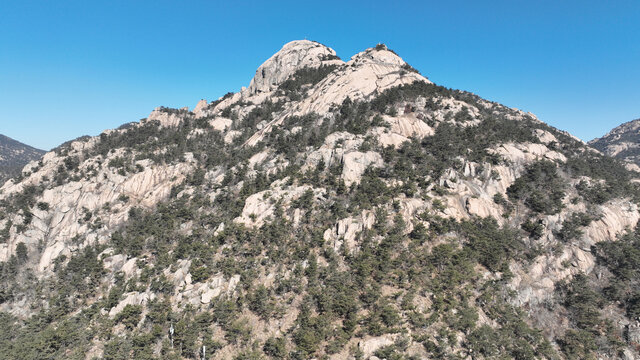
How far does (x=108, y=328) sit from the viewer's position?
45.1m

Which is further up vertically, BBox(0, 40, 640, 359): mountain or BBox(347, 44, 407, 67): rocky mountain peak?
BBox(347, 44, 407, 67): rocky mountain peak

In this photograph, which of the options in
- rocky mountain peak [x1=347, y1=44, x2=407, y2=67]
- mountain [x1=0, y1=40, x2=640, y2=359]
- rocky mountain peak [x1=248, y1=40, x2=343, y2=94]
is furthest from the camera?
rocky mountain peak [x1=248, y1=40, x2=343, y2=94]

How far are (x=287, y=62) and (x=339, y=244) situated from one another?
124 m

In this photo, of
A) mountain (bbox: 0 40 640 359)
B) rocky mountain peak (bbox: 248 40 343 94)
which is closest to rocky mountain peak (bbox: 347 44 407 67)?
rocky mountain peak (bbox: 248 40 343 94)

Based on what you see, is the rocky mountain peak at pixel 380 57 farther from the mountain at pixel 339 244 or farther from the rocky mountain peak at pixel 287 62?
the mountain at pixel 339 244

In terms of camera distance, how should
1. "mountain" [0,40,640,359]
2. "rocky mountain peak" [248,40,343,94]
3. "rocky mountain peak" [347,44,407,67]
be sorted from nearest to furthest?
1. "mountain" [0,40,640,359]
2. "rocky mountain peak" [347,44,407,67]
3. "rocky mountain peak" [248,40,343,94]

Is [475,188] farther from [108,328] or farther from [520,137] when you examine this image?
[108,328]

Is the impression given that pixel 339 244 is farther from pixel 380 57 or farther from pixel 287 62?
pixel 287 62

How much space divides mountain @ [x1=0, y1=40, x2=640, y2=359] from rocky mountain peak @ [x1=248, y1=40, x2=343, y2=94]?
54.5 metres

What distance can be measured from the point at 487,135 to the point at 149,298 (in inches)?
3630

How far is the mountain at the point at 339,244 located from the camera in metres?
39.5

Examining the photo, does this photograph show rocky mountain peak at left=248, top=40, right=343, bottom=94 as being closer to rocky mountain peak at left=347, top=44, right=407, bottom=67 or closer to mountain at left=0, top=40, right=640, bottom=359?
rocky mountain peak at left=347, top=44, right=407, bottom=67

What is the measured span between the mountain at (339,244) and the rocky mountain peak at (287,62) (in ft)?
179

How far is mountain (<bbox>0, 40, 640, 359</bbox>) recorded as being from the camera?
39469mm
